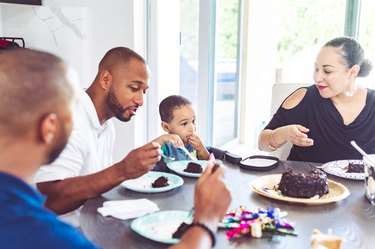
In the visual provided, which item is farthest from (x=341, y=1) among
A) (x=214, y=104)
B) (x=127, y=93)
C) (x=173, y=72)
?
(x=127, y=93)

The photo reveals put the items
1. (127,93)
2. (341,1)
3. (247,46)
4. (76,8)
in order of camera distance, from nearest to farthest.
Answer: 1. (127,93)
2. (76,8)
3. (341,1)
4. (247,46)

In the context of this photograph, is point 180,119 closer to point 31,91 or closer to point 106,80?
point 106,80

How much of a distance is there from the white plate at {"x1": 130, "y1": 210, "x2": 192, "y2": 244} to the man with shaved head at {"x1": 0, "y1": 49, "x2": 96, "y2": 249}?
33 cm

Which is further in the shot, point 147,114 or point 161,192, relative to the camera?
point 147,114

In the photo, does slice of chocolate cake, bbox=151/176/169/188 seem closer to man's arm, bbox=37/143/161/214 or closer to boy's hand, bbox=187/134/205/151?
man's arm, bbox=37/143/161/214

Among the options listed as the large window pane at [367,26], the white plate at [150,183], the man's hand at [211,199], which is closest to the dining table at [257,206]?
the white plate at [150,183]

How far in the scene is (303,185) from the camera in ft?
4.24

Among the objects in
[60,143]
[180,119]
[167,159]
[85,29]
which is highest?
[85,29]

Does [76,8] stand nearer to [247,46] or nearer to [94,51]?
[94,51]

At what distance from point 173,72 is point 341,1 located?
1.67 m

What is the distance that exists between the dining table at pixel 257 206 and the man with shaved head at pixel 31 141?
1.13 ft

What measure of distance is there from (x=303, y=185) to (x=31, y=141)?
884 mm

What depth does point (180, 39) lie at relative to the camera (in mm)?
3279

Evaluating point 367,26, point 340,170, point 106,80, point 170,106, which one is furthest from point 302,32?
point 106,80
